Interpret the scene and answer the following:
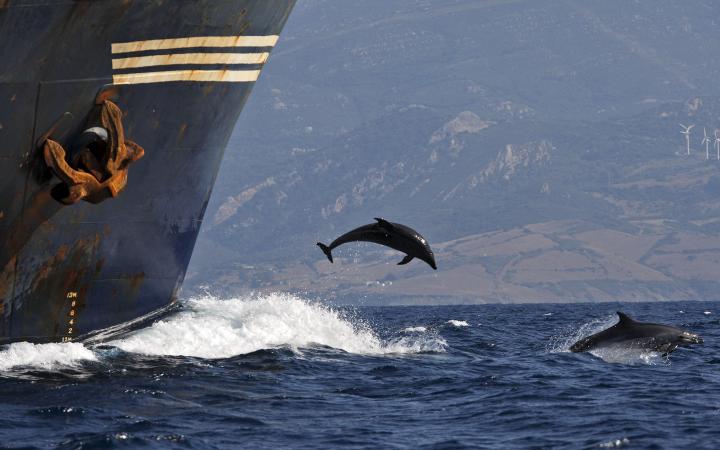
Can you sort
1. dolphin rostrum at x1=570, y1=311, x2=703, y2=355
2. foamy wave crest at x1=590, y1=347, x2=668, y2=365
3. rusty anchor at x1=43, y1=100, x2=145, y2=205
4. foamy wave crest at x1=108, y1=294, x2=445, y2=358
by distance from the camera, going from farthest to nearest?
dolphin rostrum at x1=570, y1=311, x2=703, y2=355
foamy wave crest at x1=590, y1=347, x2=668, y2=365
foamy wave crest at x1=108, y1=294, x2=445, y2=358
rusty anchor at x1=43, y1=100, x2=145, y2=205

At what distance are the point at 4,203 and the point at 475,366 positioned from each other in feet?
41.8

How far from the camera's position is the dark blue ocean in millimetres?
21359

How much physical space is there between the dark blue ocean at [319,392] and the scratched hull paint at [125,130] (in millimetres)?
1179

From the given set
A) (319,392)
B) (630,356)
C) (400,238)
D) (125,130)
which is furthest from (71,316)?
(630,356)

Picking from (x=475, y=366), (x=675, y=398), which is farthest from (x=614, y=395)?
(x=475, y=366)

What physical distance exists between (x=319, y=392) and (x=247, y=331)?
905 cm

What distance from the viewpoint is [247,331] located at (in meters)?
35.3

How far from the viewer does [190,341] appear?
32875mm

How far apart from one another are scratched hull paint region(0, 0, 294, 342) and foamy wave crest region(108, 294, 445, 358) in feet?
2.74

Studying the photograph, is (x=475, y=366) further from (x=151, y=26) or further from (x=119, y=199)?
(x=151, y=26)

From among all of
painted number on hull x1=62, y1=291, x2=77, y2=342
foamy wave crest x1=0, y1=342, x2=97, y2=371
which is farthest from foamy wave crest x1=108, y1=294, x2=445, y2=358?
foamy wave crest x1=0, y1=342, x2=97, y2=371

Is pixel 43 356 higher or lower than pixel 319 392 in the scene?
higher

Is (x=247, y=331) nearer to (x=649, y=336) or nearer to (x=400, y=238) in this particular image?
(x=400, y=238)

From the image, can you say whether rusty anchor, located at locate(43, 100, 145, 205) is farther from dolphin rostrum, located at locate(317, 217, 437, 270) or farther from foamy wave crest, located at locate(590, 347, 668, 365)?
foamy wave crest, located at locate(590, 347, 668, 365)
